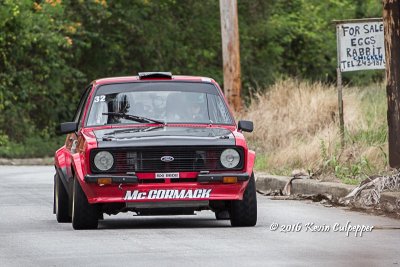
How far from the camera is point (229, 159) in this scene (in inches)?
557

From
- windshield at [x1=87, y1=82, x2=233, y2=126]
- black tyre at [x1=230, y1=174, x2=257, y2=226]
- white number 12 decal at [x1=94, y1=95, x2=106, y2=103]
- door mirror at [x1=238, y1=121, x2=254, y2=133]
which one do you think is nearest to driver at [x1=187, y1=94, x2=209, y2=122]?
windshield at [x1=87, y1=82, x2=233, y2=126]

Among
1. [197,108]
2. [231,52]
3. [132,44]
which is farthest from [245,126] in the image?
[132,44]

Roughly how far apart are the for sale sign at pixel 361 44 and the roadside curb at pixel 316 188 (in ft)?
7.14

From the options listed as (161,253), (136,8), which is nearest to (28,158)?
(136,8)

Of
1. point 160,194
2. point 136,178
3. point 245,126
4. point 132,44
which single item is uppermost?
point 132,44

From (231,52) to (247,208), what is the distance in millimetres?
16572

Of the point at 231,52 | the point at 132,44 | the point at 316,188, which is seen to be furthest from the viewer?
the point at 132,44

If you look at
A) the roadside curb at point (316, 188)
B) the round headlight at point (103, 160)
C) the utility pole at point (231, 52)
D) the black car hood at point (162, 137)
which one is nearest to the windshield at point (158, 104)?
the black car hood at point (162, 137)

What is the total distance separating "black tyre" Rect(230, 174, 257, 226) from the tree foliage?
24.4 metres

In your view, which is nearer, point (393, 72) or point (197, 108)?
point (197, 108)

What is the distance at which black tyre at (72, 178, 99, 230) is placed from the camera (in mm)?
14055

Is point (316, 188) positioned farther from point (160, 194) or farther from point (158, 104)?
point (160, 194)

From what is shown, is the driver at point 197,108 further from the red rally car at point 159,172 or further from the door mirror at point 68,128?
the door mirror at point 68,128

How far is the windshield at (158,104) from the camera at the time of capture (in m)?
15.1
